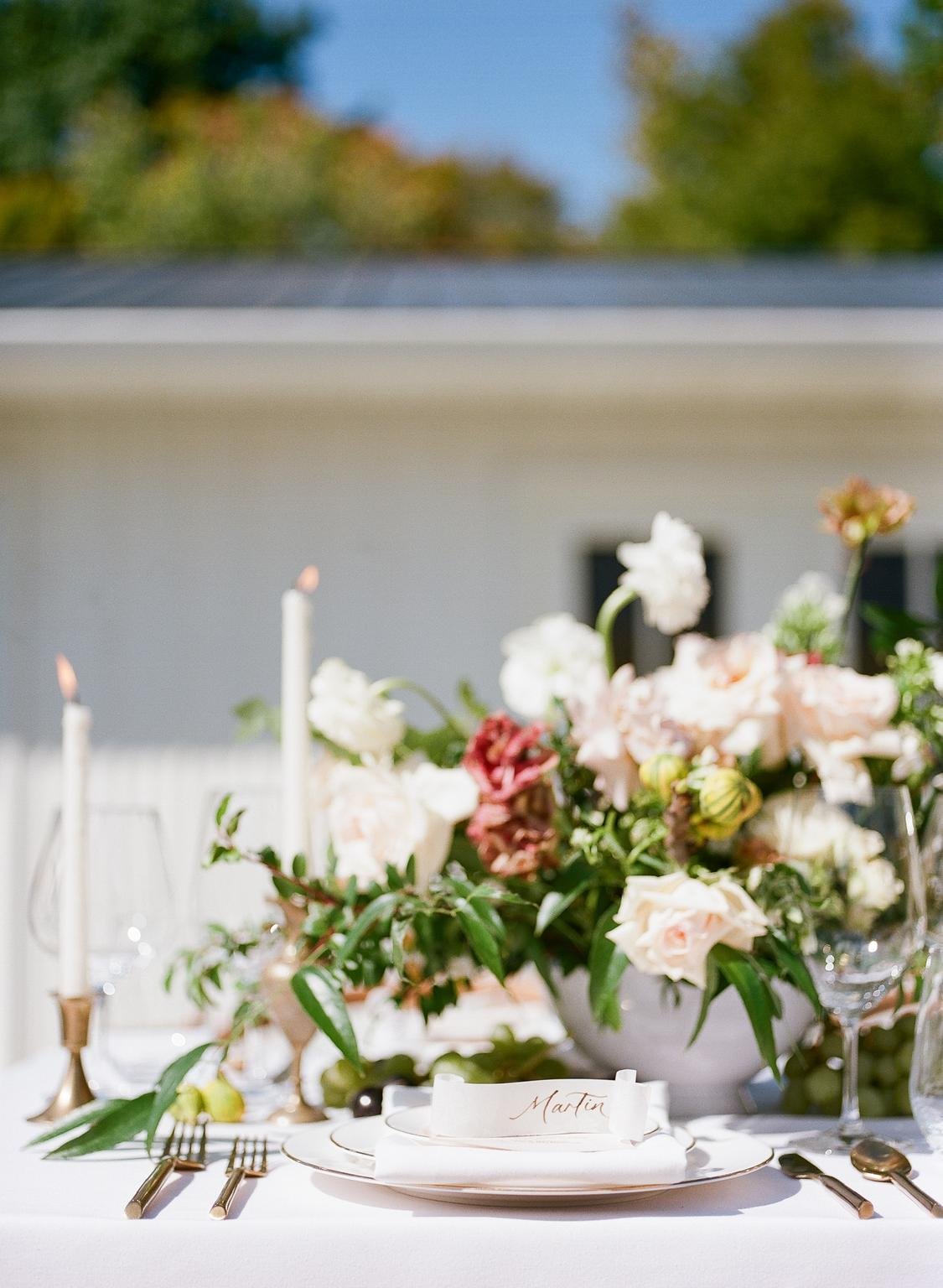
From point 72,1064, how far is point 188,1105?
0.14 metres

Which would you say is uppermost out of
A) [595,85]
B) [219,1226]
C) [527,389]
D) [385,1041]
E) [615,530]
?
[595,85]

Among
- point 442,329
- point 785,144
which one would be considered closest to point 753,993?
point 442,329

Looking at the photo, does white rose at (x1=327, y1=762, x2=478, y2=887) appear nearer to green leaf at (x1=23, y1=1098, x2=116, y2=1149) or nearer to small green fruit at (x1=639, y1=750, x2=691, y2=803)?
small green fruit at (x1=639, y1=750, x2=691, y2=803)

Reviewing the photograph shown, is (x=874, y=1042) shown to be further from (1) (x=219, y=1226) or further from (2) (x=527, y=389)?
(2) (x=527, y=389)

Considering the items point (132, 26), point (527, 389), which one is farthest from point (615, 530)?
point (132, 26)

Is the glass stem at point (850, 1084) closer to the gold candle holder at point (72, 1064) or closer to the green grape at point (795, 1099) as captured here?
the green grape at point (795, 1099)

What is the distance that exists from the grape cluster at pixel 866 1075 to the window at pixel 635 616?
303 cm

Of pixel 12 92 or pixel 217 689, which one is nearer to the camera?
pixel 217 689

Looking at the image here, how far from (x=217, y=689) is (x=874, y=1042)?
328 centimetres

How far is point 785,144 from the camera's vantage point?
1633 cm

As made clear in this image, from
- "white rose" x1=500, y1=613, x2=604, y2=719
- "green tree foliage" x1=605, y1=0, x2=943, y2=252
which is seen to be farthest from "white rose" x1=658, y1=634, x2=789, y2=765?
"green tree foliage" x1=605, y1=0, x2=943, y2=252

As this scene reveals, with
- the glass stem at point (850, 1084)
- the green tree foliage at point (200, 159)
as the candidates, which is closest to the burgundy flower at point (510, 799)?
the glass stem at point (850, 1084)

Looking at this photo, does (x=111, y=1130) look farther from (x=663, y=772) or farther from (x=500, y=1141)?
(x=663, y=772)

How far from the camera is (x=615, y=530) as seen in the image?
179 inches
